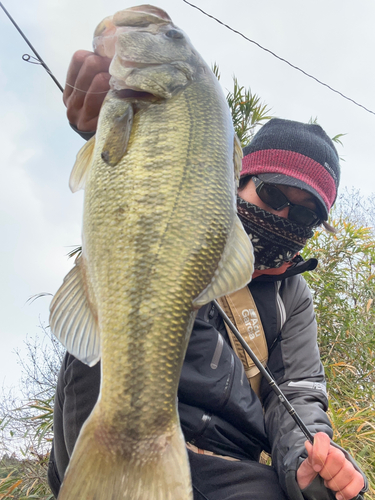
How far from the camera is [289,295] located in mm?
2197

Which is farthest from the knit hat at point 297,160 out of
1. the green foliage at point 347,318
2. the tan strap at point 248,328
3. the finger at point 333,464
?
the green foliage at point 347,318

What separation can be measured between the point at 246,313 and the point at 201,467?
0.76m

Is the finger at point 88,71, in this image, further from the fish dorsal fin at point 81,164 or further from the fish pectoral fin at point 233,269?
the fish pectoral fin at point 233,269

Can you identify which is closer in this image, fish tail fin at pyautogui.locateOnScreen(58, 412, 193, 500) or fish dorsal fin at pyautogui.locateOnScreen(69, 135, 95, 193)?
fish tail fin at pyautogui.locateOnScreen(58, 412, 193, 500)

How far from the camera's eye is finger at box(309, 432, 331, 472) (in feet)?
4.52

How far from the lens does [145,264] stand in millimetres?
937

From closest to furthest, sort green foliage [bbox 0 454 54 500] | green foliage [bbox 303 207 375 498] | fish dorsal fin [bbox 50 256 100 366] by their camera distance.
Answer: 1. fish dorsal fin [bbox 50 256 100 366]
2. green foliage [bbox 0 454 54 500]
3. green foliage [bbox 303 207 375 498]

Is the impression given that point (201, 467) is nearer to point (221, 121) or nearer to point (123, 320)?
A: point (123, 320)

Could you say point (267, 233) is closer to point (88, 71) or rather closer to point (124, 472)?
point (88, 71)

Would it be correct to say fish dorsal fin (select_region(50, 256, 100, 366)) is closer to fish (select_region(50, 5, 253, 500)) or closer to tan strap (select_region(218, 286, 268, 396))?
fish (select_region(50, 5, 253, 500))

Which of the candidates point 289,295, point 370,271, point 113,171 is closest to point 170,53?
point 113,171

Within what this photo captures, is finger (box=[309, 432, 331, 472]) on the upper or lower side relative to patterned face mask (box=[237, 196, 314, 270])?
lower

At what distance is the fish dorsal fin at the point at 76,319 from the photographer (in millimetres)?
956

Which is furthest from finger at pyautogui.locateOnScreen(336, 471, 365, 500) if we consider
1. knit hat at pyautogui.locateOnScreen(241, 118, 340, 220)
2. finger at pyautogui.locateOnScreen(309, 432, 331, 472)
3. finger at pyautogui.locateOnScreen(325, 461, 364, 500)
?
knit hat at pyautogui.locateOnScreen(241, 118, 340, 220)
